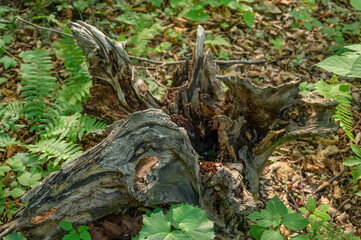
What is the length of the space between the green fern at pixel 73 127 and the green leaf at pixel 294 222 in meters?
2.14

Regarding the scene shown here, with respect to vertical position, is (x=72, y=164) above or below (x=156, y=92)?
above

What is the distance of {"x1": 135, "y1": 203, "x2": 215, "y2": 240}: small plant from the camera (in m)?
2.21

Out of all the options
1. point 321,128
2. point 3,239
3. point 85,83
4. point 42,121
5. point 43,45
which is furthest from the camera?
point 43,45

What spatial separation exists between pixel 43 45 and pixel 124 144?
3.47 m

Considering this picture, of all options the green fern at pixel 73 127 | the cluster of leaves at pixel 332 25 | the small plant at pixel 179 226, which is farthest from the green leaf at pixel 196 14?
the small plant at pixel 179 226

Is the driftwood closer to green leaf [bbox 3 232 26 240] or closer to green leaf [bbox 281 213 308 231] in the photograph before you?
green leaf [bbox 3 232 26 240]

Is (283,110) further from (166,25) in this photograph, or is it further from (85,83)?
(166,25)

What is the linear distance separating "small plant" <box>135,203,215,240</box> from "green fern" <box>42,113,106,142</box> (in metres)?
1.45

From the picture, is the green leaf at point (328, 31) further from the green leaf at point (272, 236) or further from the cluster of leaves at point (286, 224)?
the green leaf at point (272, 236)

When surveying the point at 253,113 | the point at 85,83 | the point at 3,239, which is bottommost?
the point at 3,239

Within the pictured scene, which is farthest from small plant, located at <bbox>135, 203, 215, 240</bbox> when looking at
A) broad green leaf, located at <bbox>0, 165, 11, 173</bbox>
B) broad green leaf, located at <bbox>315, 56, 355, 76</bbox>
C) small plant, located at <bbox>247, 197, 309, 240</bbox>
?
broad green leaf, located at <bbox>0, 165, 11, 173</bbox>

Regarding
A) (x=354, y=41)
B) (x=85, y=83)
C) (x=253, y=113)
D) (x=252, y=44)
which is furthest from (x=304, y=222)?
(x=354, y=41)

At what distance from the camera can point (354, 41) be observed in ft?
17.4

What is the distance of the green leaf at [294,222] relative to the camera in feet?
8.60
